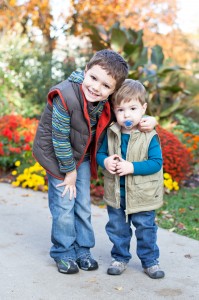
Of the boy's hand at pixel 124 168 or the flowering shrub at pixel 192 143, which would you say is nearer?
the boy's hand at pixel 124 168

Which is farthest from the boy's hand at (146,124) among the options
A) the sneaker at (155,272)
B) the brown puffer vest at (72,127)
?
the sneaker at (155,272)

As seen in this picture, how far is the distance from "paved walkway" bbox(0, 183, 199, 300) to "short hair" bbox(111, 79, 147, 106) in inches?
45.6

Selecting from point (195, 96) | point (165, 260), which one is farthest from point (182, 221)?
point (195, 96)

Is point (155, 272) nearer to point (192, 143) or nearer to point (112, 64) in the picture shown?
point (112, 64)

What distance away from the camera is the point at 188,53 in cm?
1841

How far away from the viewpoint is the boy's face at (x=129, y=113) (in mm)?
3166

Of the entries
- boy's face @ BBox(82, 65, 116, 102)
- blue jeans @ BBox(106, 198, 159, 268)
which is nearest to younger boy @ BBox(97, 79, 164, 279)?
blue jeans @ BBox(106, 198, 159, 268)

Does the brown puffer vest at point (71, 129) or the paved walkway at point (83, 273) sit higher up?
the brown puffer vest at point (71, 129)

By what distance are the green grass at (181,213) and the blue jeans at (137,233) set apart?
3.99ft

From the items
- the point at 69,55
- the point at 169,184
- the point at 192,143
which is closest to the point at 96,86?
the point at 169,184

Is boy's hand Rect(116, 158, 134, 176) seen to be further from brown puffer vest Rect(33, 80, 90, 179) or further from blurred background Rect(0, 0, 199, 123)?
blurred background Rect(0, 0, 199, 123)

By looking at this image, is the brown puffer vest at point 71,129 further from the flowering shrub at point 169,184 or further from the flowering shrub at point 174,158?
the flowering shrub at point 174,158

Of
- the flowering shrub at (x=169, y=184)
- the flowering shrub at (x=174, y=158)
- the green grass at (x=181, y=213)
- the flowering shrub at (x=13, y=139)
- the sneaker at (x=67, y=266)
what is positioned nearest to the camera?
the sneaker at (x=67, y=266)

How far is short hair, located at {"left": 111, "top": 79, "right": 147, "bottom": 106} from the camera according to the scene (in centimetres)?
314
